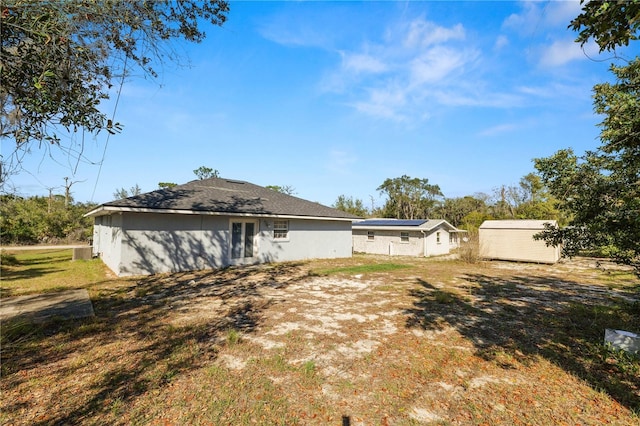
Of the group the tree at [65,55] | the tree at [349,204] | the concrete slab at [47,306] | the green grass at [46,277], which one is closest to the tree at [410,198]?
the tree at [349,204]

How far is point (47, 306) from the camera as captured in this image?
651cm

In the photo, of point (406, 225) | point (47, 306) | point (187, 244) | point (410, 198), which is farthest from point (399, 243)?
point (410, 198)

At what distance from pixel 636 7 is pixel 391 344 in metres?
4.77

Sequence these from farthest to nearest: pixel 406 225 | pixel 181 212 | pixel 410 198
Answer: pixel 410 198 < pixel 406 225 < pixel 181 212

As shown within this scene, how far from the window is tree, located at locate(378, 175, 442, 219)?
121ft

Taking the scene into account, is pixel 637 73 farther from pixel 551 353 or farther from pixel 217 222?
pixel 217 222

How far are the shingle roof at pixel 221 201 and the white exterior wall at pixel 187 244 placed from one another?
50cm

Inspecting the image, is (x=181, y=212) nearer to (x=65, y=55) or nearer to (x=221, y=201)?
(x=221, y=201)

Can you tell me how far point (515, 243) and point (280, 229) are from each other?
13999 millimetres

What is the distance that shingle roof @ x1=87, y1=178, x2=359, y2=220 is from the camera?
1105cm

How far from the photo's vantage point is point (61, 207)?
93.7 ft

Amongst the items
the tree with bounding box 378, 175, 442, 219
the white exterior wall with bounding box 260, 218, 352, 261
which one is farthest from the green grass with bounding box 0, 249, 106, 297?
the tree with bounding box 378, 175, 442, 219

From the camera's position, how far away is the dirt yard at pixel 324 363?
9.96ft

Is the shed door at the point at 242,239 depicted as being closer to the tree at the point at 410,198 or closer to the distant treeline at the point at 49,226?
the distant treeline at the point at 49,226
